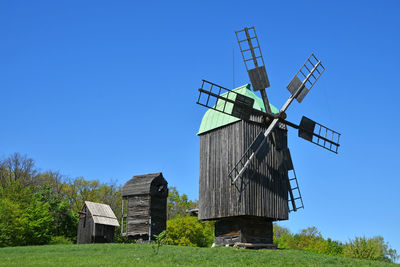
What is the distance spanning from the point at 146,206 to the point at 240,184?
10237mm

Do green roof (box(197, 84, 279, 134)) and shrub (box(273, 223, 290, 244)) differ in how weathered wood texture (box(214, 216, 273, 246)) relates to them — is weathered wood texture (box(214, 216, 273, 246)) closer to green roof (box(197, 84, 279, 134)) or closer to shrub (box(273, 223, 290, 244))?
green roof (box(197, 84, 279, 134))

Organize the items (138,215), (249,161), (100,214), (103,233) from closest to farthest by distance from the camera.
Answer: (249,161), (138,215), (103,233), (100,214)

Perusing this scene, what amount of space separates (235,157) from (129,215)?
38.1 ft

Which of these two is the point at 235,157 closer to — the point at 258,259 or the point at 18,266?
the point at 258,259

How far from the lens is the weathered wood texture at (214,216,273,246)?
23.1 m

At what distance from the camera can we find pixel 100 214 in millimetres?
34906

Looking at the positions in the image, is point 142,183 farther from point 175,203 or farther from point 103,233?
point 175,203

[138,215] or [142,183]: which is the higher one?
[142,183]

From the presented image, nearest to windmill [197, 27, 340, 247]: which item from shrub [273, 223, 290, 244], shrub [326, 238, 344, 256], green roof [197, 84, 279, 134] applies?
green roof [197, 84, 279, 134]

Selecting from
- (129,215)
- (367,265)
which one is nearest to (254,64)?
(367,265)

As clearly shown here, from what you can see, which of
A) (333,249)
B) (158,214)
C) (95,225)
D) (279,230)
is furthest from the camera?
(279,230)

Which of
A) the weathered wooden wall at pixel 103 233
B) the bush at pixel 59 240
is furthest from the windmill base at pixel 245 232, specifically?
the bush at pixel 59 240

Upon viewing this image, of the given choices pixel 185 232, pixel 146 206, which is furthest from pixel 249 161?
pixel 185 232

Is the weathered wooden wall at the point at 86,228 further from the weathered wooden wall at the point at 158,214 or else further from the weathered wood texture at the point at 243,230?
the weathered wood texture at the point at 243,230
